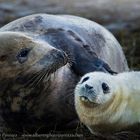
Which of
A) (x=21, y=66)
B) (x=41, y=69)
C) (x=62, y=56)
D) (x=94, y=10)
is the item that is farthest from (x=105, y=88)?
(x=94, y=10)

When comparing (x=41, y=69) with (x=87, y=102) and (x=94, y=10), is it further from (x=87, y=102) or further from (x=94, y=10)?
(x=94, y=10)

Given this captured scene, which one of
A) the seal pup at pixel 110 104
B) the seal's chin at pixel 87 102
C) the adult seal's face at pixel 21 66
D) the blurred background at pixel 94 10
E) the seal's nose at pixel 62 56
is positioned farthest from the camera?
the blurred background at pixel 94 10

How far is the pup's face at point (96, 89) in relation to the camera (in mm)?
6410

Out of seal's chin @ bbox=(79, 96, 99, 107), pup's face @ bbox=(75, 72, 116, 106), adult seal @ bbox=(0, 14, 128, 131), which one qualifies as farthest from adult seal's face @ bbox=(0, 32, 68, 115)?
seal's chin @ bbox=(79, 96, 99, 107)

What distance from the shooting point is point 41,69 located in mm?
7133

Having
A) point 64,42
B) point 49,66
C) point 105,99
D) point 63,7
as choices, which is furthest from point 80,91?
point 63,7

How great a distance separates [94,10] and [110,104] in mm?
8536

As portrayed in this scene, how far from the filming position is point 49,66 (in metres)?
7.09

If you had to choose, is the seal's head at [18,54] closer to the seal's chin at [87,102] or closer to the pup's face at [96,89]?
the pup's face at [96,89]

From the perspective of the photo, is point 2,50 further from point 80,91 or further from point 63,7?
point 63,7

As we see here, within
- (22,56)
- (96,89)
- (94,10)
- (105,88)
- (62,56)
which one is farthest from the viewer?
(94,10)

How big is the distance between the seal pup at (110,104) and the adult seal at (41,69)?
477 millimetres

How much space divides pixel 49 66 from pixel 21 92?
15.8 inches

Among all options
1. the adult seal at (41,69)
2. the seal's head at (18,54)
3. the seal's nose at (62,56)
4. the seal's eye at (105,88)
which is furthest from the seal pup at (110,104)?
the seal's head at (18,54)
